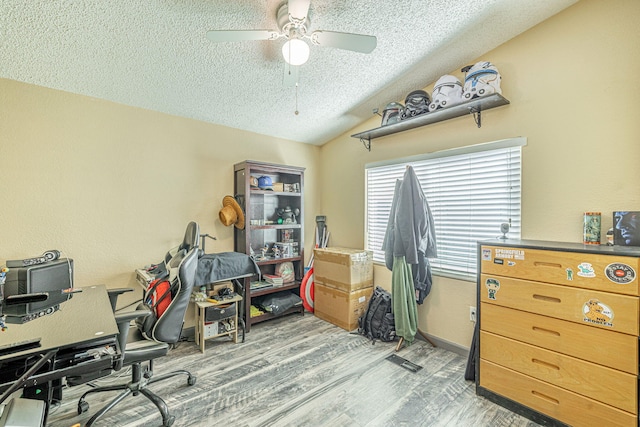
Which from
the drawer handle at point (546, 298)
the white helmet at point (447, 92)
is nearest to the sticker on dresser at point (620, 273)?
the drawer handle at point (546, 298)

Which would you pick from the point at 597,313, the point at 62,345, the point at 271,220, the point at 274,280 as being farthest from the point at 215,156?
the point at 597,313

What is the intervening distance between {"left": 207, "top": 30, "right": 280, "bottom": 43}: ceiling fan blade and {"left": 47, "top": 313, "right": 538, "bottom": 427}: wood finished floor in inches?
95.4

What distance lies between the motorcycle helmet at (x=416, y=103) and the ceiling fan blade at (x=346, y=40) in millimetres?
1117

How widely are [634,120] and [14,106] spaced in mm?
4498

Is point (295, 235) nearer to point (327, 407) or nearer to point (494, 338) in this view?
point (327, 407)

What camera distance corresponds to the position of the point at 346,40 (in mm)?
1773

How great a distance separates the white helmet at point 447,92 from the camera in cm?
246

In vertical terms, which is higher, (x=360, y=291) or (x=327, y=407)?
(x=360, y=291)

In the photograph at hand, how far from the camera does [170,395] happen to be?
2.02 meters

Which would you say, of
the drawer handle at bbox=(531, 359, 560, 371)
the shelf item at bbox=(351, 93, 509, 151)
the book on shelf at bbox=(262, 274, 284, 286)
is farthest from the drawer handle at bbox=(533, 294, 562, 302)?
the book on shelf at bbox=(262, 274, 284, 286)

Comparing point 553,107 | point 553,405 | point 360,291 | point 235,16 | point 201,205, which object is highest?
point 235,16

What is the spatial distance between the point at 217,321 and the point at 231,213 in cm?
114

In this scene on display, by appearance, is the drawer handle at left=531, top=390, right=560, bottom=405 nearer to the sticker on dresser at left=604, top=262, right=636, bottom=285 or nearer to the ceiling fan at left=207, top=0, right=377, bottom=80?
the sticker on dresser at left=604, top=262, right=636, bottom=285

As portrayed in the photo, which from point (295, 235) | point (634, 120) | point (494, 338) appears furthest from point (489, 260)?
point (295, 235)
